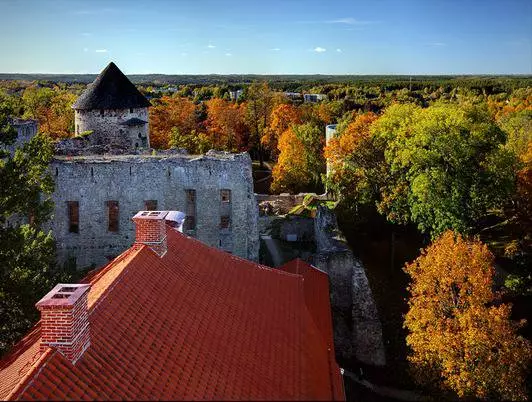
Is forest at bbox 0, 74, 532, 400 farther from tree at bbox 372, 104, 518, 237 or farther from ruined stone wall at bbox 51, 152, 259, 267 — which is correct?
ruined stone wall at bbox 51, 152, 259, 267

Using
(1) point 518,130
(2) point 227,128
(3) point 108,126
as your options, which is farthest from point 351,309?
(2) point 227,128

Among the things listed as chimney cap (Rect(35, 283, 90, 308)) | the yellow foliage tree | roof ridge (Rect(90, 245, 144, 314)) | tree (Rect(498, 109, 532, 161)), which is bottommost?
the yellow foliage tree

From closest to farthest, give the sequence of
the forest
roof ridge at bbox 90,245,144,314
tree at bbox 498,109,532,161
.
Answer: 1. roof ridge at bbox 90,245,144,314
2. the forest
3. tree at bbox 498,109,532,161

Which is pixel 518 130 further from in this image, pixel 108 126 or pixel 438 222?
pixel 108 126

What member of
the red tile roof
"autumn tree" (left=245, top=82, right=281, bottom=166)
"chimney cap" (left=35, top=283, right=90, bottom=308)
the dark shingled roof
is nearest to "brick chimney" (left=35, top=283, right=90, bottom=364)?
"chimney cap" (left=35, top=283, right=90, bottom=308)

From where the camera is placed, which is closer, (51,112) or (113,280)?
(113,280)

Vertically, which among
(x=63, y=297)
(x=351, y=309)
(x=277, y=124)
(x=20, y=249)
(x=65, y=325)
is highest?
(x=277, y=124)
